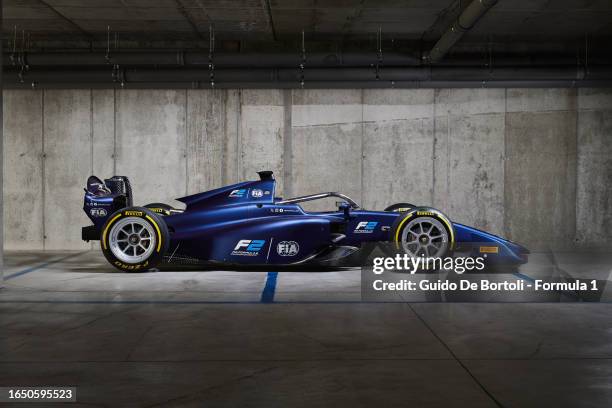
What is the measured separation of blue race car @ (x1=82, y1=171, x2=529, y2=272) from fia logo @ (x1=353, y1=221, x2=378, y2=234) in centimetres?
1

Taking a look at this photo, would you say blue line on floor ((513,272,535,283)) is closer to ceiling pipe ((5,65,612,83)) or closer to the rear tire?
the rear tire

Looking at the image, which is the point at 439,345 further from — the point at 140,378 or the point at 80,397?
the point at 80,397

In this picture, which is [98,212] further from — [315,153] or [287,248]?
[315,153]

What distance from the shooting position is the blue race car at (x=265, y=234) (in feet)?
29.5

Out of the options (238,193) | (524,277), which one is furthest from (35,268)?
(524,277)

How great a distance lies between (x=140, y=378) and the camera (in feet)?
12.9

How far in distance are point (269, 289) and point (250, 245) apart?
1552 millimetres

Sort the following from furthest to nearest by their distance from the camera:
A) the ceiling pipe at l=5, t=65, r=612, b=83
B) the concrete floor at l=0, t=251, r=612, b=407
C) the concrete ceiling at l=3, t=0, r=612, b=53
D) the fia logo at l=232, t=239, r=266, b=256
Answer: the ceiling pipe at l=5, t=65, r=612, b=83
the concrete ceiling at l=3, t=0, r=612, b=53
the fia logo at l=232, t=239, r=266, b=256
the concrete floor at l=0, t=251, r=612, b=407

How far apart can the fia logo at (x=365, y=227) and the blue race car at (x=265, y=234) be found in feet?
0.05

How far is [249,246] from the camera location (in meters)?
9.09

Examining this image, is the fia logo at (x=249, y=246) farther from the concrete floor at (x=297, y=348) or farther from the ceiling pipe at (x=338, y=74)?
the ceiling pipe at (x=338, y=74)

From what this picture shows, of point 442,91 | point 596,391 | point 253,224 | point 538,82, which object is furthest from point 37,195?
point 596,391

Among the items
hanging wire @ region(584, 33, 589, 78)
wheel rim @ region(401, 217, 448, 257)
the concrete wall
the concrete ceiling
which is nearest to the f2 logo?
wheel rim @ region(401, 217, 448, 257)

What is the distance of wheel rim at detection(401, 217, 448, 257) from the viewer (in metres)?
9.17
